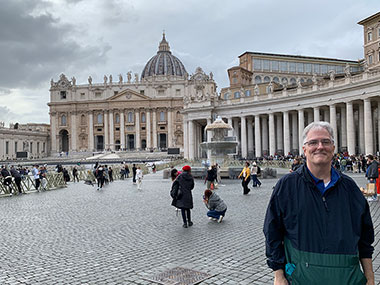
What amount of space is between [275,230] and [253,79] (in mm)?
71134

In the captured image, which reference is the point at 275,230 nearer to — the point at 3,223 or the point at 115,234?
the point at 115,234

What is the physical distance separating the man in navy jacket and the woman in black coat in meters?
6.58

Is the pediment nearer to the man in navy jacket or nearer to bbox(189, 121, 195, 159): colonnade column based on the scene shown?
bbox(189, 121, 195, 159): colonnade column

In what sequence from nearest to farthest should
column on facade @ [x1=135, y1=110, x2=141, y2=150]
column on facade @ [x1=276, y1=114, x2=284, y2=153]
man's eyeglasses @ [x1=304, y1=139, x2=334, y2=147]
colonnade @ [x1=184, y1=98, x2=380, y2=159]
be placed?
man's eyeglasses @ [x1=304, y1=139, x2=334, y2=147] → colonnade @ [x1=184, y1=98, x2=380, y2=159] → column on facade @ [x1=276, y1=114, x2=284, y2=153] → column on facade @ [x1=135, y1=110, x2=141, y2=150]

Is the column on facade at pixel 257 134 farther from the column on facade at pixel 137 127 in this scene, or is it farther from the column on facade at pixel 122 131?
the column on facade at pixel 122 131

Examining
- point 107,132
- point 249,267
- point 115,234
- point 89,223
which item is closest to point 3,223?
point 89,223

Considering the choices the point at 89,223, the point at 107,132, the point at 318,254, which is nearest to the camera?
the point at 318,254

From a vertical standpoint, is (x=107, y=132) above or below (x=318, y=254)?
above

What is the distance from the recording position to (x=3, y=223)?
35.6ft

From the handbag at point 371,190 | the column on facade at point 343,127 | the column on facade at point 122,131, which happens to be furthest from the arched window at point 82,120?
the handbag at point 371,190

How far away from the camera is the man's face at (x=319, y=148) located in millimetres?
2895

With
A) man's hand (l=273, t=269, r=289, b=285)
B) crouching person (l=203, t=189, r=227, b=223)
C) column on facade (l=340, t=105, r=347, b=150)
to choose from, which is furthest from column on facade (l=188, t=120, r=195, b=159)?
man's hand (l=273, t=269, r=289, b=285)

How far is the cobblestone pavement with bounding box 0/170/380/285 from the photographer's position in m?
5.86

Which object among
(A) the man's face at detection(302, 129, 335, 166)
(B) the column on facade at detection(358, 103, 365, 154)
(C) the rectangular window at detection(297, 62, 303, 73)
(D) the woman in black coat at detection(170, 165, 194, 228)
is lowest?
(D) the woman in black coat at detection(170, 165, 194, 228)
